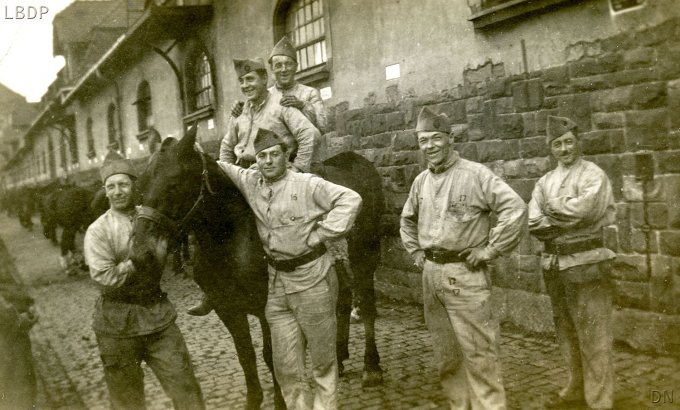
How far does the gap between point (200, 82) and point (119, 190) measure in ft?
36.6

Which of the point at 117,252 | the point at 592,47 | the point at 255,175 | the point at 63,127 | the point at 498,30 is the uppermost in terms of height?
the point at 63,127

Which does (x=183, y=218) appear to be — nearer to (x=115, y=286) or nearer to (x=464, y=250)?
(x=115, y=286)

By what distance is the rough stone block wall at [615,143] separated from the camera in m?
4.83

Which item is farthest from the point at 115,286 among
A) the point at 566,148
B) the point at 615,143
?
the point at 615,143

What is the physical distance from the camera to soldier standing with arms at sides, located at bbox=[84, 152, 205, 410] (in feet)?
11.2

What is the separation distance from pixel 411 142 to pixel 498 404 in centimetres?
431

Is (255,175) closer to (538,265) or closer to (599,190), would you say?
(599,190)

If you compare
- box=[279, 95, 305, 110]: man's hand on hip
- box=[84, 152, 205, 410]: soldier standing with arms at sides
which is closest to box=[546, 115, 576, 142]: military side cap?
box=[279, 95, 305, 110]: man's hand on hip

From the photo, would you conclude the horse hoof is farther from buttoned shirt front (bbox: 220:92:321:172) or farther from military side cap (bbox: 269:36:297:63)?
military side cap (bbox: 269:36:297:63)

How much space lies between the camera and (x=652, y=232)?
4.95 meters

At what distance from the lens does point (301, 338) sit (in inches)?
153

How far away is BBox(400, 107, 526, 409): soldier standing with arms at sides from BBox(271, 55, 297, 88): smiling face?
2.30 metres

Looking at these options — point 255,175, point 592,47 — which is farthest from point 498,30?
point 255,175

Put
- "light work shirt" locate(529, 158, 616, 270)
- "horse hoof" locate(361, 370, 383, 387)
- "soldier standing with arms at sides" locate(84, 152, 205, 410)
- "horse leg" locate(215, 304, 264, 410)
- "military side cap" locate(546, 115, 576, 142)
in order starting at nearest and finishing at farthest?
1. "soldier standing with arms at sides" locate(84, 152, 205, 410)
2. "light work shirt" locate(529, 158, 616, 270)
3. "military side cap" locate(546, 115, 576, 142)
4. "horse leg" locate(215, 304, 264, 410)
5. "horse hoof" locate(361, 370, 383, 387)
